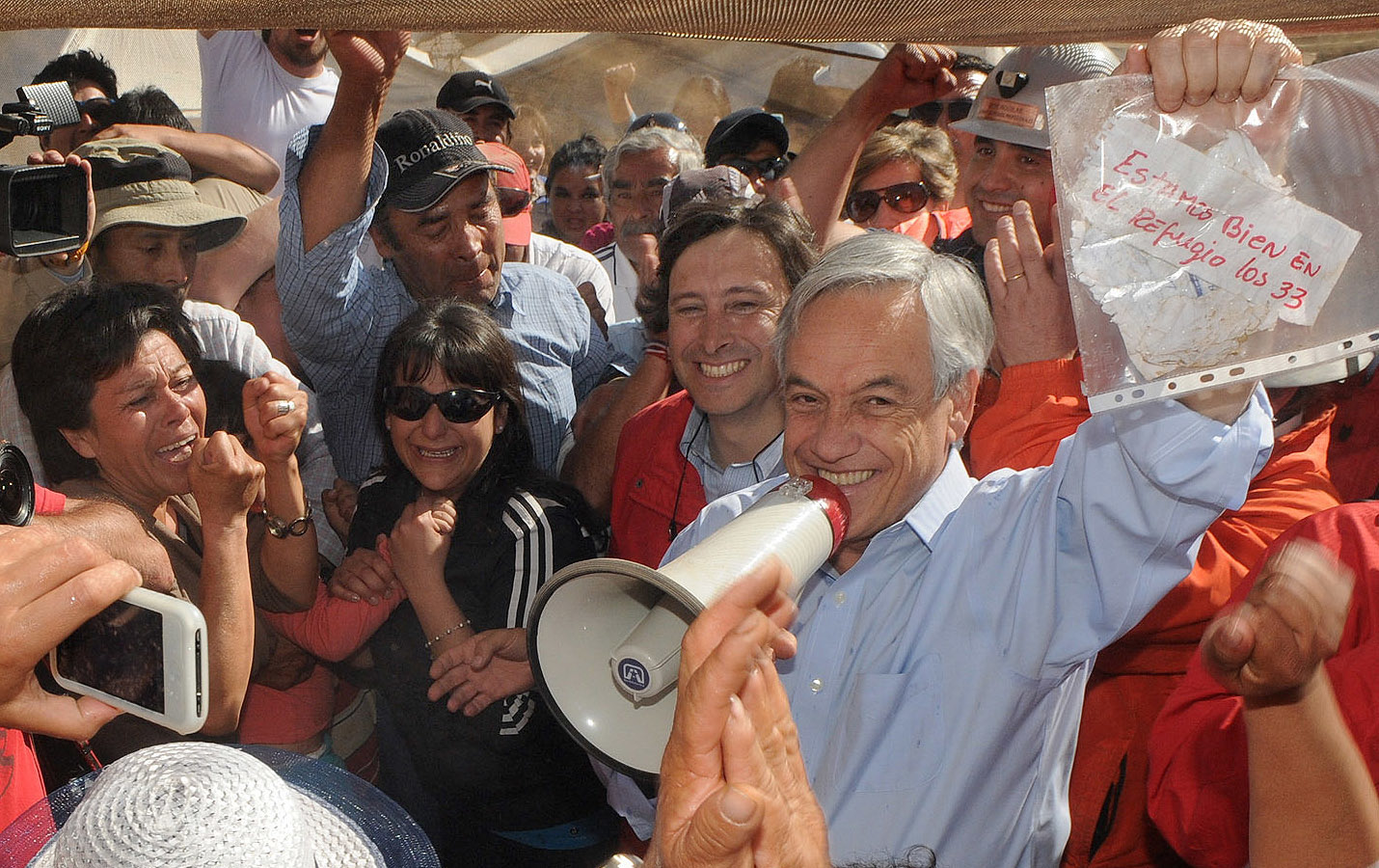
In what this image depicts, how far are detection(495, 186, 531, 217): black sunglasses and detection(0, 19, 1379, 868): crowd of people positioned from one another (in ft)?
0.08

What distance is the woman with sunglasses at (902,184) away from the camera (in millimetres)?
4852

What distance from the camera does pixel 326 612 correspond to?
305 cm

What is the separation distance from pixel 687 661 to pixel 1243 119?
103cm

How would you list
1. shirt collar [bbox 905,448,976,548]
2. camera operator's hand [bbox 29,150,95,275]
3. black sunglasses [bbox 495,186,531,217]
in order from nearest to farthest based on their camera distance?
shirt collar [bbox 905,448,976,548] < camera operator's hand [bbox 29,150,95,275] < black sunglasses [bbox 495,186,531,217]

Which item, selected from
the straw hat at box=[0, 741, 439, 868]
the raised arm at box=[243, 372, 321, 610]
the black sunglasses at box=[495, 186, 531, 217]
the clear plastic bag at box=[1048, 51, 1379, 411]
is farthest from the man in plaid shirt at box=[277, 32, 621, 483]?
the clear plastic bag at box=[1048, 51, 1379, 411]

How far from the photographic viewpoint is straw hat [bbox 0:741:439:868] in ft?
5.26

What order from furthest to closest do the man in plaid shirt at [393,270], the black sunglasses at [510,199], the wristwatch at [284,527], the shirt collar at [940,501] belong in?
the black sunglasses at [510,199] → the man in plaid shirt at [393,270] → the wristwatch at [284,527] → the shirt collar at [940,501]

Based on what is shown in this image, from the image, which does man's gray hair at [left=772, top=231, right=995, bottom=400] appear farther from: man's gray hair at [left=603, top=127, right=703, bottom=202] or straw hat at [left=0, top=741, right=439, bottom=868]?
man's gray hair at [left=603, top=127, right=703, bottom=202]

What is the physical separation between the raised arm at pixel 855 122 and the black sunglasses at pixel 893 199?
2.52 ft

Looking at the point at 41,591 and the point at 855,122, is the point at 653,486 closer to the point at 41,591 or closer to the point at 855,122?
the point at 855,122

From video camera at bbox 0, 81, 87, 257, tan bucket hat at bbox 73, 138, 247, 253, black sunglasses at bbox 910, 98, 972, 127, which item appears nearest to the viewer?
video camera at bbox 0, 81, 87, 257

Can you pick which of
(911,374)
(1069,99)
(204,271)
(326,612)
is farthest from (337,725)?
(1069,99)

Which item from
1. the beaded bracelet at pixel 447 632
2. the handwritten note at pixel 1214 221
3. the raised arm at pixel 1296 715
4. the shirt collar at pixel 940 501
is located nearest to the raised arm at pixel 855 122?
the shirt collar at pixel 940 501

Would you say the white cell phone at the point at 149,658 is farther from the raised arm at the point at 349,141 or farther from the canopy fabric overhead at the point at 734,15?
the raised arm at the point at 349,141
